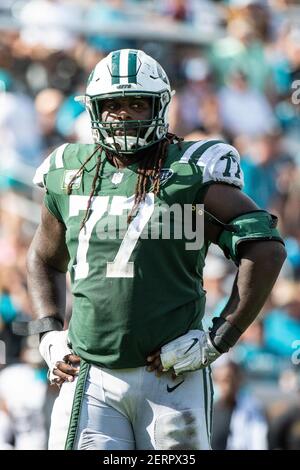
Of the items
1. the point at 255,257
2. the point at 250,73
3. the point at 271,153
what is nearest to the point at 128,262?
the point at 255,257

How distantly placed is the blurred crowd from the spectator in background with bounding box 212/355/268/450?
260 millimetres

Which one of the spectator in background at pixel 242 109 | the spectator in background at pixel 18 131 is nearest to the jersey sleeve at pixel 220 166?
the spectator in background at pixel 18 131

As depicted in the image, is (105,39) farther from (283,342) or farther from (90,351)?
(90,351)

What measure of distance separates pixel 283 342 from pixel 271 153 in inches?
72.8

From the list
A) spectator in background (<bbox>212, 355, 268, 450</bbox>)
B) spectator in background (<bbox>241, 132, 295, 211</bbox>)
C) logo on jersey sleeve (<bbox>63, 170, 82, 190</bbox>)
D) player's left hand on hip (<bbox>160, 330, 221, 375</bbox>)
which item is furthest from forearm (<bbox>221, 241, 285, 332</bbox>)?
spectator in background (<bbox>241, 132, 295, 211</bbox>)

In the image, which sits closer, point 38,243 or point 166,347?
point 166,347

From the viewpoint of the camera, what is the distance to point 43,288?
14.6 feet

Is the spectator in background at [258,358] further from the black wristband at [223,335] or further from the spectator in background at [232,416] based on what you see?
the black wristband at [223,335]

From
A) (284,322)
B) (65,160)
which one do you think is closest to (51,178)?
(65,160)

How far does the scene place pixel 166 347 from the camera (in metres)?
3.96

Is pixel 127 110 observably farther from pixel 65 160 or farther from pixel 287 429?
pixel 287 429

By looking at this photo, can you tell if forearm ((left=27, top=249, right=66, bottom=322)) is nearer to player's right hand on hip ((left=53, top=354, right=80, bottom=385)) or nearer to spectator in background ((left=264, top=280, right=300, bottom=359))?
player's right hand on hip ((left=53, top=354, right=80, bottom=385))

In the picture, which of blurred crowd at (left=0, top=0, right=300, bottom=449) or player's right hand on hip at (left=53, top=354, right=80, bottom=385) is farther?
blurred crowd at (left=0, top=0, right=300, bottom=449)

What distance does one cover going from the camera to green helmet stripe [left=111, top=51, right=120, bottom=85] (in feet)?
13.4
